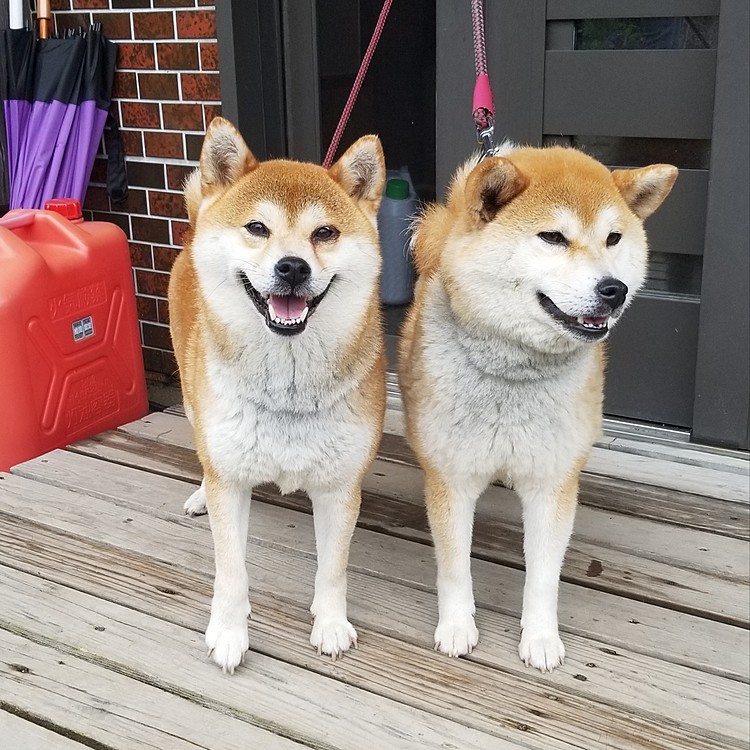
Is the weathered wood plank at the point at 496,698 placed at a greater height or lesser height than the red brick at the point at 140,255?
lesser

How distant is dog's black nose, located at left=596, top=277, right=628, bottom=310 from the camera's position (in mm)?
1516

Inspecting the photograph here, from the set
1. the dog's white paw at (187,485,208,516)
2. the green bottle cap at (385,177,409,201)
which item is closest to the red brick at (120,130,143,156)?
the green bottle cap at (385,177,409,201)

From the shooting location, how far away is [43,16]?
3334 mm

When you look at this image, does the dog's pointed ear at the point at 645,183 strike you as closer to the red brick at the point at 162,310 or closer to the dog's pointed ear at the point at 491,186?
the dog's pointed ear at the point at 491,186

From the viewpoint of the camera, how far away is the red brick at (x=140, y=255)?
3.57 meters

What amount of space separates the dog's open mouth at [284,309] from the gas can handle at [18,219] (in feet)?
5.27

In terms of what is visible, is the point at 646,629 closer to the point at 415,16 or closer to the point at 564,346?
the point at 564,346

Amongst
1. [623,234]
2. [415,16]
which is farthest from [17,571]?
[415,16]

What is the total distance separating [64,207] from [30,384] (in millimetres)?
698

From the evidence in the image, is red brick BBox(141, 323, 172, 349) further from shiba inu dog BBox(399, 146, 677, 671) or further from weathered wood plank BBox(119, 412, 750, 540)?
shiba inu dog BBox(399, 146, 677, 671)

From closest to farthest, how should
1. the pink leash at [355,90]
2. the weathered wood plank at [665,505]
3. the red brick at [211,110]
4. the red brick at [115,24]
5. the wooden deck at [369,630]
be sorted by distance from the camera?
the wooden deck at [369,630], the pink leash at [355,90], the weathered wood plank at [665,505], the red brick at [211,110], the red brick at [115,24]

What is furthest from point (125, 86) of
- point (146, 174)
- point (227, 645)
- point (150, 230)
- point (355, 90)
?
point (227, 645)

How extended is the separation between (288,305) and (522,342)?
474 mm

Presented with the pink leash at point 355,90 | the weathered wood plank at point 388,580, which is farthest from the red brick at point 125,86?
the weathered wood plank at point 388,580
